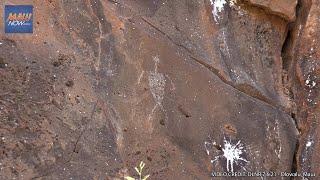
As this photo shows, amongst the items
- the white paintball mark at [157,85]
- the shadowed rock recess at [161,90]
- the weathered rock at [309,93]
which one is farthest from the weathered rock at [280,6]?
the white paintball mark at [157,85]

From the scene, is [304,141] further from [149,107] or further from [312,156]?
[149,107]

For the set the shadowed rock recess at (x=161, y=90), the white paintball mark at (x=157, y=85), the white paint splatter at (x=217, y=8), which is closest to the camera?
the shadowed rock recess at (x=161, y=90)

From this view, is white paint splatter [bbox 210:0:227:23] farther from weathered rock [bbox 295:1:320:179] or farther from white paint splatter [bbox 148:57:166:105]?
weathered rock [bbox 295:1:320:179]

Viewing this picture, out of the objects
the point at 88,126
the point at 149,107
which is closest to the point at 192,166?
the point at 149,107

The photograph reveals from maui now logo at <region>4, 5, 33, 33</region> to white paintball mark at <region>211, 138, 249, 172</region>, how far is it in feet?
5.40

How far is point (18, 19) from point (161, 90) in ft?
3.64

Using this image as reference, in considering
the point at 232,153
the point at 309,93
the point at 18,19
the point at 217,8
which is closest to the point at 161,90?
the point at 232,153

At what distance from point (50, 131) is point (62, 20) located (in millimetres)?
787

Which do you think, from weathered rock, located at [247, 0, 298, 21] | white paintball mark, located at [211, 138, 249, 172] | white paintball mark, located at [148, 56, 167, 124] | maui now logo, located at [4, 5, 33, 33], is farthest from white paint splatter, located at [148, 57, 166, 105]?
weathered rock, located at [247, 0, 298, 21]

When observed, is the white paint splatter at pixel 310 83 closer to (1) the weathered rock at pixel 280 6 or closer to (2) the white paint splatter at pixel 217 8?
(1) the weathered rock at pixel 280 6

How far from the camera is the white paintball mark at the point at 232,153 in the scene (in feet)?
14.8

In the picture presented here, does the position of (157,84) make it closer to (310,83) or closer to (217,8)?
(217,8)

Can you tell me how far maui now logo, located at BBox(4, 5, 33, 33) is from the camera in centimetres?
407

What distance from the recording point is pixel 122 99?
4.20m
